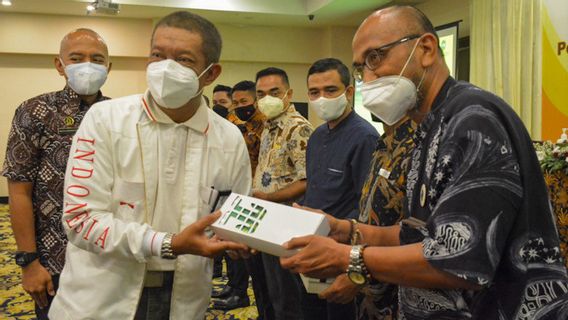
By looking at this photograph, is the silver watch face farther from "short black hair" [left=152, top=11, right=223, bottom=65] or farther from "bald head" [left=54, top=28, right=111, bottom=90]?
"bald head" [left=54, top=28, right=111, bottom=90]

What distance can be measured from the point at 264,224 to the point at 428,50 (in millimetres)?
634

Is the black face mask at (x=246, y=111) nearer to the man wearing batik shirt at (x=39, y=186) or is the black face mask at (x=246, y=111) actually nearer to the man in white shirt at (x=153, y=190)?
the man wearing batik shirt at (x=39, y=186)

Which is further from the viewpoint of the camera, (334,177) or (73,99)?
(334,177)

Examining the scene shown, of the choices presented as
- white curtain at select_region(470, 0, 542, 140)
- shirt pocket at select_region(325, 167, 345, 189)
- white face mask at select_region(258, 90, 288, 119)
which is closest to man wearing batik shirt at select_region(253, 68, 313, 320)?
white face mask at select_region(258, 90, 288, 119)

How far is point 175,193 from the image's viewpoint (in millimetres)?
1386

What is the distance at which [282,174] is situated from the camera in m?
3.11

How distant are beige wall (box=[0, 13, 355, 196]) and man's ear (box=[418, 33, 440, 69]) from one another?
8.34m

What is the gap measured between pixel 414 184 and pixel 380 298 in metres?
0.66

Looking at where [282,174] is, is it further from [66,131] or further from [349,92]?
[66,131]

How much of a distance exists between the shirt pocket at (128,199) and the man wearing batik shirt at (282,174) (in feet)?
5.38

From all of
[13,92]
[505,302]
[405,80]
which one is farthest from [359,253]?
[13,92]

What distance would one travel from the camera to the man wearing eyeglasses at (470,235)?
3.13 feet

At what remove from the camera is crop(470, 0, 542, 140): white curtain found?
202 inches

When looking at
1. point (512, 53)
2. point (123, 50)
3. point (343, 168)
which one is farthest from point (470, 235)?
point (123, 50)
